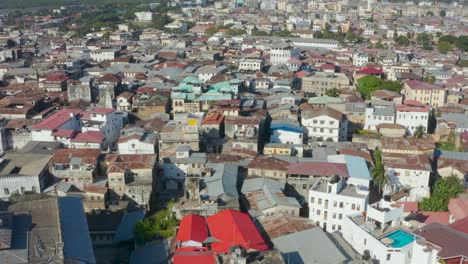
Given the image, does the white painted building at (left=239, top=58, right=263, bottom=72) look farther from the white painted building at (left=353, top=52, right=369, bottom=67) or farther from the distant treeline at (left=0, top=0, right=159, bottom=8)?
the distant treeline at (left=0, top=0, right=159, bottom=8)

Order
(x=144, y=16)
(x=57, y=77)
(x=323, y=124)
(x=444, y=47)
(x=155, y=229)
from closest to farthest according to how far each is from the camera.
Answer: (x=155, y=229) → (x=323, y=124) → (x=57, y=77) → (x=444, y=47) → (x=144, y=16)

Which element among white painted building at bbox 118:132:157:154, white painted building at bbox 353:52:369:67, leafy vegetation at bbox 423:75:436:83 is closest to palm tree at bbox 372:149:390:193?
white painted building at bbox 118:132:157:154

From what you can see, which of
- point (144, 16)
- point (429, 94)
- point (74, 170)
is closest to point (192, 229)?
point (74, 170)

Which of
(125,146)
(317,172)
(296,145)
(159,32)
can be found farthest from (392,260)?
(159,32)

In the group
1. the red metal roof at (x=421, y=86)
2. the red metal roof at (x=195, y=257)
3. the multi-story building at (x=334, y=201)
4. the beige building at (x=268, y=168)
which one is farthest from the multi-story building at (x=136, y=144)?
the red metal roof at (x=421, y=86)

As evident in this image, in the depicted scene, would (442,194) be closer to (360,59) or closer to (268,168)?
(268,168)

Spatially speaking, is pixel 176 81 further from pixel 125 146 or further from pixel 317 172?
pixel 317 172

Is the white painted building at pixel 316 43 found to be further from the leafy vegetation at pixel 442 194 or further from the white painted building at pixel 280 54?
the leafy vegetation at pixel 442 194
